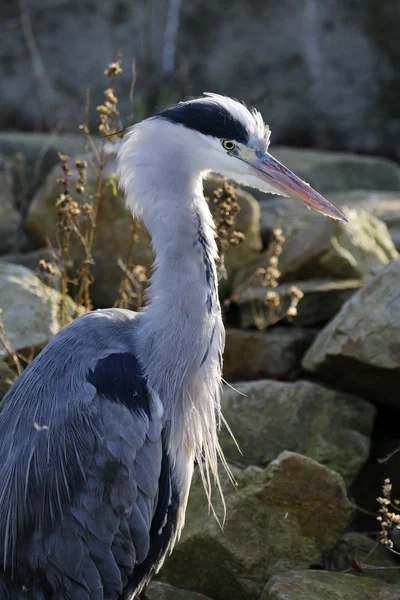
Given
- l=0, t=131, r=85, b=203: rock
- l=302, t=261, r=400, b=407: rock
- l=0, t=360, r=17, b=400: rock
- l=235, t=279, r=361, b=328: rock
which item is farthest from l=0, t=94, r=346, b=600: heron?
l=0, t=131, r=85, b=203: rock

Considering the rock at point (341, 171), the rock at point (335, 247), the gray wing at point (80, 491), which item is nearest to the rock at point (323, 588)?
the gray wing at point (80, 491)

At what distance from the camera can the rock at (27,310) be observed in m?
4.30

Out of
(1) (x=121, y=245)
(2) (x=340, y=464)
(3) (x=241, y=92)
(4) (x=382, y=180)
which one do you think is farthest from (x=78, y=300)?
(3) (x=241, y=92)

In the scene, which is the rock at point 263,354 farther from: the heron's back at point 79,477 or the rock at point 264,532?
the heron's back at point 79,477

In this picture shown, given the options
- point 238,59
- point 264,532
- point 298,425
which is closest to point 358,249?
point 298,425

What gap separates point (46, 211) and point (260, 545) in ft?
9.28

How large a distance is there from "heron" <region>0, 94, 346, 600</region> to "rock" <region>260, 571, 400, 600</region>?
1.40 feet

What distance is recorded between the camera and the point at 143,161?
3264 millimetres

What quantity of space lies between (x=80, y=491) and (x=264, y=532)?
103 cm

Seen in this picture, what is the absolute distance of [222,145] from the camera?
3.19 metres

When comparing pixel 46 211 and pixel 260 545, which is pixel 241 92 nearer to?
pixel 46 211

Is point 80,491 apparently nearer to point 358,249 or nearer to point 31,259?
point 31,259

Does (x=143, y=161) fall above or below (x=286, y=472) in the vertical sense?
above

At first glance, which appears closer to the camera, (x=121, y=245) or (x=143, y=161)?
(x=143, y=161)
